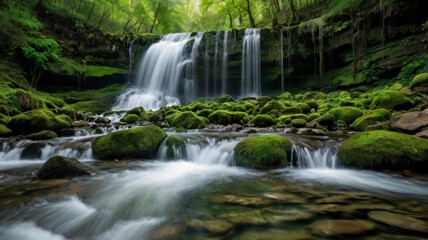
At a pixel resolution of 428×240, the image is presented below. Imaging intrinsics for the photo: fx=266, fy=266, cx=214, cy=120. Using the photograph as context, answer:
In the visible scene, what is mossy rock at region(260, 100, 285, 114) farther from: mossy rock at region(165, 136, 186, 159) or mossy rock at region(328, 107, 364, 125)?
mossy rock at region(165, 136, 186, 159)

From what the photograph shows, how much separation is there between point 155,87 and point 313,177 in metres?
19.1

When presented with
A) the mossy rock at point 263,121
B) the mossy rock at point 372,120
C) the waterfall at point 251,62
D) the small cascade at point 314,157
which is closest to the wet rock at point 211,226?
the small cascade at point 314,157

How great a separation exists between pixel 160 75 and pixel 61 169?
18.6m

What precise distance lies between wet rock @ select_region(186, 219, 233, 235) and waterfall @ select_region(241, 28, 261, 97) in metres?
18.3

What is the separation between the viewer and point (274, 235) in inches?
87.6

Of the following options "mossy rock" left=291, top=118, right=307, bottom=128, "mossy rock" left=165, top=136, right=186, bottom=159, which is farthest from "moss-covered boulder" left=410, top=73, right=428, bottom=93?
"mossy rock" left=165, top=136, right=186, bottom=159

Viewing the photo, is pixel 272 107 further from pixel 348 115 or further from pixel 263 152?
pixel 263 152

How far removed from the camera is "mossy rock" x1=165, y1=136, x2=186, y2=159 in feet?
20.6

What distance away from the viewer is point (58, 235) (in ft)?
8.21

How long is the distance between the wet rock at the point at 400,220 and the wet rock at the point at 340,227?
7.4 inches

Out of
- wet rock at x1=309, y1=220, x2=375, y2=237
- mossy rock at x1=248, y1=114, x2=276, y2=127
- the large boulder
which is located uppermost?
mossy rock at x1=248, y1=114, x2=276, y2=127

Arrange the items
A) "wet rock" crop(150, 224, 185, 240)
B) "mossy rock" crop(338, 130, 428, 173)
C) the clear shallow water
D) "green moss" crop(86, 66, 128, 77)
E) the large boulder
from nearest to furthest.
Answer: "wet rock" crop(150, 224, 185, 240)
the clear shallow water
the large boulder
"mossy rock" crop(338, 130, 428, 173)
"green moss" crop(86, 66, 128, 77)

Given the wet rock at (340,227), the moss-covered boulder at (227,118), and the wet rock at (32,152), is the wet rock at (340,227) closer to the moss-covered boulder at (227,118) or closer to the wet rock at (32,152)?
the wet rock at (32,152)

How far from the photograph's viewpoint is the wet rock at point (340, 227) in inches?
87.8
